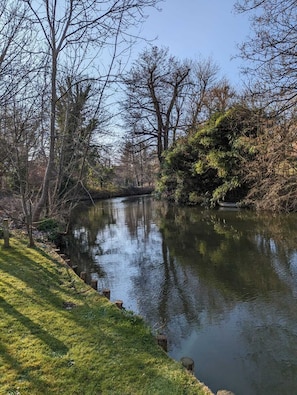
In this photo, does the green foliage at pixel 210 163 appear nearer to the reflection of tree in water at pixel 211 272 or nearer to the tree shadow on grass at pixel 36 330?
the reflection of tree in water at pixel 211 272

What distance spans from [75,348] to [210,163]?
15646mm

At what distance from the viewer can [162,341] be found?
3.29 m

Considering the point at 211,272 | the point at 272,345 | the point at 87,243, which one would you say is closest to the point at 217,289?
the point at 211,272

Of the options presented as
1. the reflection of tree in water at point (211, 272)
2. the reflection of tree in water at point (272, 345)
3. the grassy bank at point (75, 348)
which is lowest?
the reflection of tree in water at point (272, 345)

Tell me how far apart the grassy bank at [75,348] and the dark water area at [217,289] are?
0.77 metres

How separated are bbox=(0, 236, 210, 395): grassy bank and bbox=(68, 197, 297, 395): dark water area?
2.53ft

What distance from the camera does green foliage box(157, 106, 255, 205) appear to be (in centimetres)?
1648

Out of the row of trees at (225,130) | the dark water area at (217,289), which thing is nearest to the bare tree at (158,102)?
the row of trees at (225,130)

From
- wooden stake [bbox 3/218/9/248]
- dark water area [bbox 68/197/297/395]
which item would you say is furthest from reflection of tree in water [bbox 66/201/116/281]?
wooden stake [bbox 3/218/9/248]

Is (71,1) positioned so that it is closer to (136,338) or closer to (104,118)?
(104,118)

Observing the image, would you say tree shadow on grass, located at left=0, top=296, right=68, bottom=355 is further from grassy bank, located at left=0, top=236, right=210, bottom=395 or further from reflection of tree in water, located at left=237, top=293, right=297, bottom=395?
reflection of tree in water, located at left=237, top=293, right=297, bottom=395

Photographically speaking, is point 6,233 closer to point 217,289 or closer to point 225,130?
point 217,289

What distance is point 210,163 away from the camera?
17.9 metres

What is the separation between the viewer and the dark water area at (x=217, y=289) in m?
3.63
